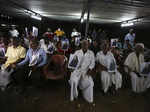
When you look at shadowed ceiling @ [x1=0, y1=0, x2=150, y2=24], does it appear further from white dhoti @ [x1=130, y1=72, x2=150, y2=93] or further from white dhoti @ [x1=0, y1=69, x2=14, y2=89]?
white dhoti @ [x1=0, y1=69, x2=14, y2=89]

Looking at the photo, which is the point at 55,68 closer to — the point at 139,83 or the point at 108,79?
the point at 108,79

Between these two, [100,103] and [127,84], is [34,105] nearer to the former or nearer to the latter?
[100,103]

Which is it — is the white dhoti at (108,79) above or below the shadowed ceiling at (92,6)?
below

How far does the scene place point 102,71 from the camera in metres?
3.06

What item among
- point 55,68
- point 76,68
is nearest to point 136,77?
point 76,68

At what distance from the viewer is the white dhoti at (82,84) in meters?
2.68

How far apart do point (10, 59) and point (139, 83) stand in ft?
11.3

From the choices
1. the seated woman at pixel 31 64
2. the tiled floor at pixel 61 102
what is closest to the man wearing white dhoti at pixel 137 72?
the tiled floor at pixel 61 102

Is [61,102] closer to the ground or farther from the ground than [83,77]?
closer to the ground

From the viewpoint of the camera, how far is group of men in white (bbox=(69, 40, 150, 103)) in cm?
274

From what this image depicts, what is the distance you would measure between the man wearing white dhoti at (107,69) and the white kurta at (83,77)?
0.32 meters

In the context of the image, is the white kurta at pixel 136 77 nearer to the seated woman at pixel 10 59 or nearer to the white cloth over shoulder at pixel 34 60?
the white cloth over shoulder at pixel 34 60

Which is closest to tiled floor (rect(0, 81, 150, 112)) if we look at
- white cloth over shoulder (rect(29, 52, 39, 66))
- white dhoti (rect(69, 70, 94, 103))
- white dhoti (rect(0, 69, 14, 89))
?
white dhoti (rect(69, 70, 94, 103))

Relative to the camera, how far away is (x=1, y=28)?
278 inches
